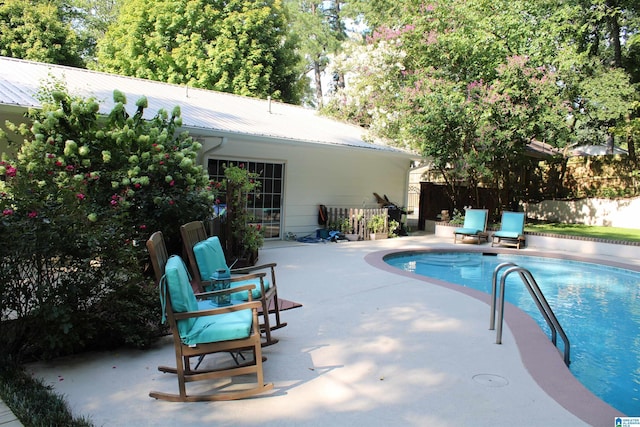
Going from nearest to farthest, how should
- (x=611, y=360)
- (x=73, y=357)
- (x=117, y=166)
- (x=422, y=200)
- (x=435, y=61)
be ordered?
1. (x=73, y=357)
2. (x=611, y=360)
3. (x=117, y=166)
4. (x=435, y=61)
5. (x=422, y=200)

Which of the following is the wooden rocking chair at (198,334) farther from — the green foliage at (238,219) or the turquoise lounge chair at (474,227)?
the turquoise lounge chair at (474,227)

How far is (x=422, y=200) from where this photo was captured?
17.6 meters

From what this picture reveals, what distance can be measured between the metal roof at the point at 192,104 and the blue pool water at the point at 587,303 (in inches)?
165

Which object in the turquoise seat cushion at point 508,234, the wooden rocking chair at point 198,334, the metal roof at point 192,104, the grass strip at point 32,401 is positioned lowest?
the grass strip at point 32,401

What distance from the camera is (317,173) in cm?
1344

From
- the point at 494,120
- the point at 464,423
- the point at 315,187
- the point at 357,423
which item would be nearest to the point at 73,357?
the point at 357,423

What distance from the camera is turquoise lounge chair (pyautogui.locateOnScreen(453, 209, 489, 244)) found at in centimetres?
Answer: 1323

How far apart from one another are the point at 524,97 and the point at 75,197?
42.7ft

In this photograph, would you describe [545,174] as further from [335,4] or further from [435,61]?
[335,4]

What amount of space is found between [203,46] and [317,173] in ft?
45.1

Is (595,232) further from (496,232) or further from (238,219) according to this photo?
(238,219)

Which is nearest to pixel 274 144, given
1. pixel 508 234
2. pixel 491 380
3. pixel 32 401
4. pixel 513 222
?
pixel 508 234

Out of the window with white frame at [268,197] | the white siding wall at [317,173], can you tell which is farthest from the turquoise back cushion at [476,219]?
the window with white frame at [268,197]

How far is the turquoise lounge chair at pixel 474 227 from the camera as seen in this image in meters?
13.2
